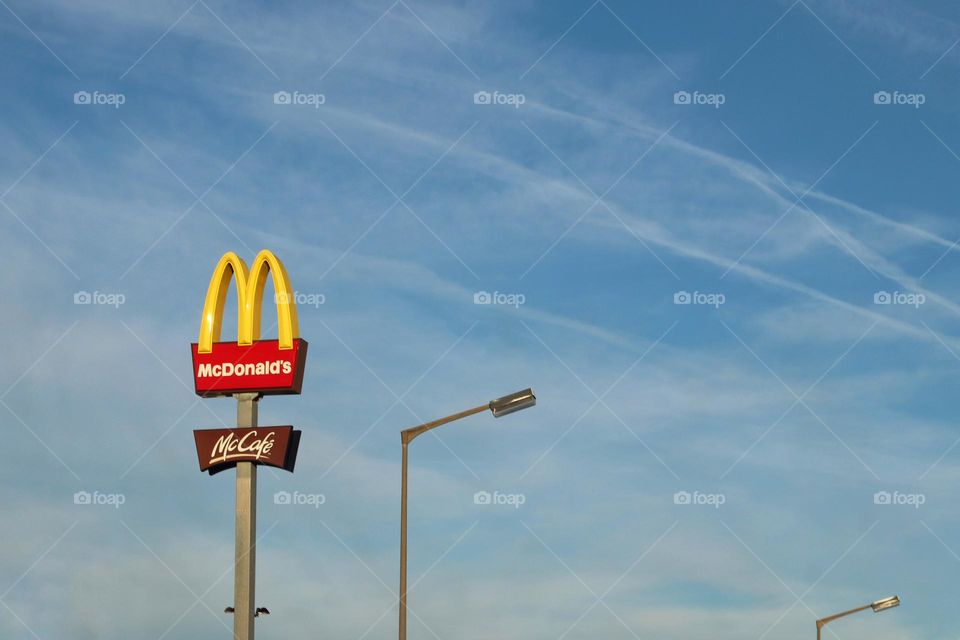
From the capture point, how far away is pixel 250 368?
34406 millimetres

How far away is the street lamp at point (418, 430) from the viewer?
27397mm

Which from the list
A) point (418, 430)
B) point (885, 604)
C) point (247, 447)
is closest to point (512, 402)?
point (418, 430)

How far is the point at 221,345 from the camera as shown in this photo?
3497 centimetres

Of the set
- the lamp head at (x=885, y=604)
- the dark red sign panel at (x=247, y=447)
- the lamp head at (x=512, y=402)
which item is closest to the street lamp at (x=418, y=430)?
the lamp head at (x=512, y=402)

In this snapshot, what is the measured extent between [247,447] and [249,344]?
2.80 metres

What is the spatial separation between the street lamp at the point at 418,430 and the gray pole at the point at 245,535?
6928mm

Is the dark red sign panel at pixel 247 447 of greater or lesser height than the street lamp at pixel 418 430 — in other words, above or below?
above

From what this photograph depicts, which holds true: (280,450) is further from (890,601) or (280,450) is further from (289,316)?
(890,601)

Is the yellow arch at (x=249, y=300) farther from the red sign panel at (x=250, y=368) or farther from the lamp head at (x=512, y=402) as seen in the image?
the lamp head at (x=512, y=402)

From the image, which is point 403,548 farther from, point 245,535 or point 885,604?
point 885,604

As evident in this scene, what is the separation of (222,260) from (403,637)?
13.0 meters

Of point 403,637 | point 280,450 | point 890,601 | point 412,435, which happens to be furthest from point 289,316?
point 890,601

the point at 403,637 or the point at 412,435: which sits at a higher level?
the point at 412,435

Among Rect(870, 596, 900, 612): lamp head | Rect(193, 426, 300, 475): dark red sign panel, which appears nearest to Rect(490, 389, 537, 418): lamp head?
Rect(193, 426, 300, 475): dark red sign panel
